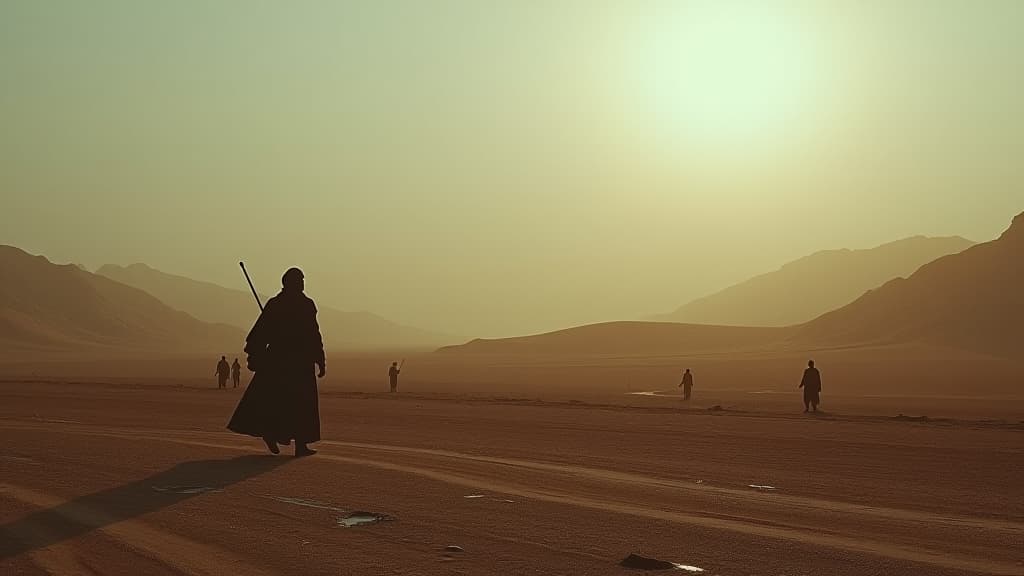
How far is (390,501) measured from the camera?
10.9m

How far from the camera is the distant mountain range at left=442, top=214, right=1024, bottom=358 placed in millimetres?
128125

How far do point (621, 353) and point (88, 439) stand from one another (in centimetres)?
13421

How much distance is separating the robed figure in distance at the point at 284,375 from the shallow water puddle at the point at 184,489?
2.75 m

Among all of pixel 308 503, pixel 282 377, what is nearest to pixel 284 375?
pixel 282 377

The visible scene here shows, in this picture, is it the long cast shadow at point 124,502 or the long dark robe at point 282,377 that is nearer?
the long cast shadow at point 124,502

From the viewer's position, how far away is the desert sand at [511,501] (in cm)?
826

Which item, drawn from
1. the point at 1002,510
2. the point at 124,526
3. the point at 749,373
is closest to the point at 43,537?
the point at 124,526

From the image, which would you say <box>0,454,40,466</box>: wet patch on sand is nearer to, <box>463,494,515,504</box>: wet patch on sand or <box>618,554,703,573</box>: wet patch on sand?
<box>463,494,515,504</box>: wet patch on sand

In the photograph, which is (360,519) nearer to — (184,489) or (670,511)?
(184,489)

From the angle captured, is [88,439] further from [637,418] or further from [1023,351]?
[1023,351]

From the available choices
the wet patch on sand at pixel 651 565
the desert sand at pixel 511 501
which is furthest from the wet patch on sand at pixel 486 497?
the wet patch on sand at pixel 651 565

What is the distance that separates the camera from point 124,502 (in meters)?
10.8

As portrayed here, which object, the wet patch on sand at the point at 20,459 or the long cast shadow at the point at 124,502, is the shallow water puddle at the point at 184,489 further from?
the wet patch on sand at the point at 20,459

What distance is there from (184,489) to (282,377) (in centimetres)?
319
